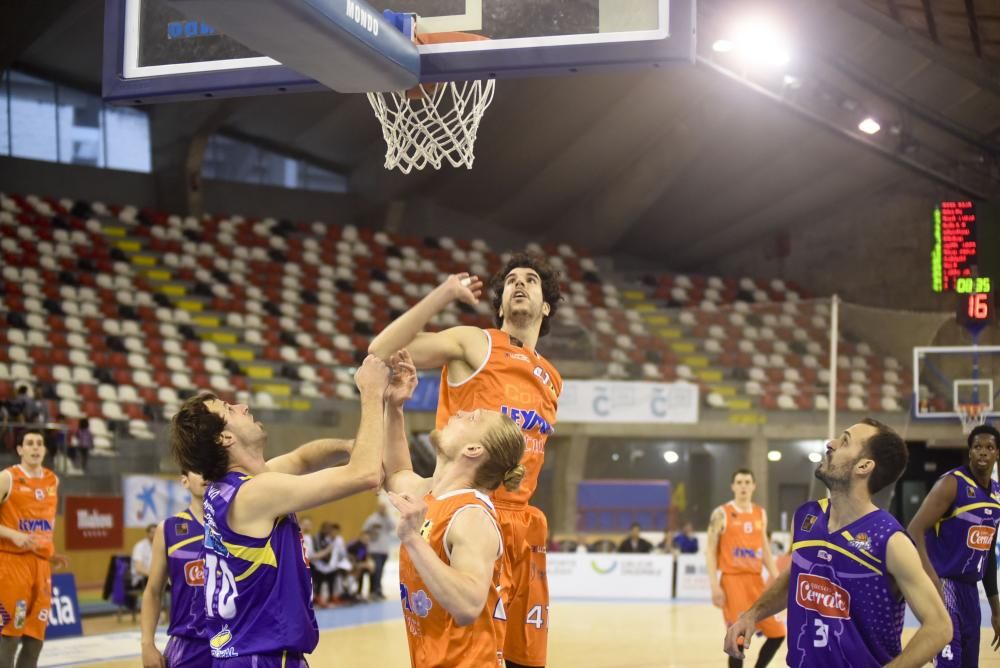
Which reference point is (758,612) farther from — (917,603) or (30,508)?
(30,508)

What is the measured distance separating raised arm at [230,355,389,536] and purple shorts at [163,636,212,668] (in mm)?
1871

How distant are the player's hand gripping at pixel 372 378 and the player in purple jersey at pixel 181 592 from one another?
154cm

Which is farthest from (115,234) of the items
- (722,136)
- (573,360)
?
(722,136)

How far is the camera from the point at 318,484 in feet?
12.8

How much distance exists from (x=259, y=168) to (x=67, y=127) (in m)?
4.41

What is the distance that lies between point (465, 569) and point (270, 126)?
77.5ft

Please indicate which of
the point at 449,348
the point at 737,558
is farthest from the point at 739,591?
the point at 449,348

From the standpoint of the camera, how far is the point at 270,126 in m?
26.1

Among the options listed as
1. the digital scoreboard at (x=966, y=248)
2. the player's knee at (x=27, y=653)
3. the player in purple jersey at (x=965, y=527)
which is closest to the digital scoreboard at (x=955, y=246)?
the digital scoreboard at (x=966, y=248)

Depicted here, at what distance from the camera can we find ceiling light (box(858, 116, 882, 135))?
2030cm

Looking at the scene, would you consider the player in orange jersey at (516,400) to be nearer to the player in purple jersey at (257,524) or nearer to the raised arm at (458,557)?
the player in purple jersey at (257,524)

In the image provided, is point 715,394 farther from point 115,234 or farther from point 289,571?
point 289,571

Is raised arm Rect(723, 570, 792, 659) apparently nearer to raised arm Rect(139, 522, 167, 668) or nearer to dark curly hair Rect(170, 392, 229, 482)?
dark curly hair Rect(170, 392, 229, 482)

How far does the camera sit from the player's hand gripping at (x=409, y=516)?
139 inches
